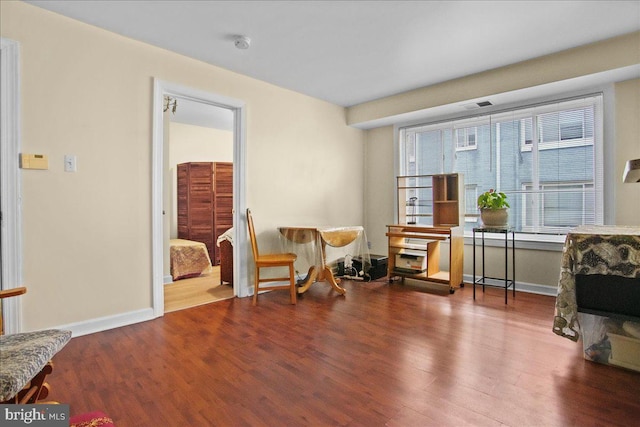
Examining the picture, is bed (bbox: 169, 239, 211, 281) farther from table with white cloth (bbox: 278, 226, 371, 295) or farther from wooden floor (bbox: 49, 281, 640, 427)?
wooden floor (bbox: 49, 281, 640, 427)

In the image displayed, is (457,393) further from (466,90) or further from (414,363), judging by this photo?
(466,90)

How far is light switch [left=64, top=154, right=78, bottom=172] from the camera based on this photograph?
238cm

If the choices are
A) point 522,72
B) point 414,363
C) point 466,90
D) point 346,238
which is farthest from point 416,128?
point 414,363

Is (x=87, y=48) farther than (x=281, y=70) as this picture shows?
No

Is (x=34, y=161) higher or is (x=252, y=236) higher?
(x=34, y=161)

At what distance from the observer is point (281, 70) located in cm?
331

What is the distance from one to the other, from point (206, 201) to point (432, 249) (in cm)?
346

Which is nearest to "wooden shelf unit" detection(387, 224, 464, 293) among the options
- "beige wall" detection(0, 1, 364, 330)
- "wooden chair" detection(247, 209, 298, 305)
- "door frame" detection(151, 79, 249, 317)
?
"wooden chair" detection(247, 209, 298, 305)

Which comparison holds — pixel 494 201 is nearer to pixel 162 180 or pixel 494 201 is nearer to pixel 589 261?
pixel 589 261

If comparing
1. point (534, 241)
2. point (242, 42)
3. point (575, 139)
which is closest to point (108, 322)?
point (242, 42)

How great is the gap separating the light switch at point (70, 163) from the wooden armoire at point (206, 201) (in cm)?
286

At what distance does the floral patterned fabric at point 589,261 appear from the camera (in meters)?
1.77

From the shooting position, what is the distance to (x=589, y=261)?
1878 millimetres

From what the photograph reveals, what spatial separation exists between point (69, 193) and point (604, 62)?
14.0 feet
